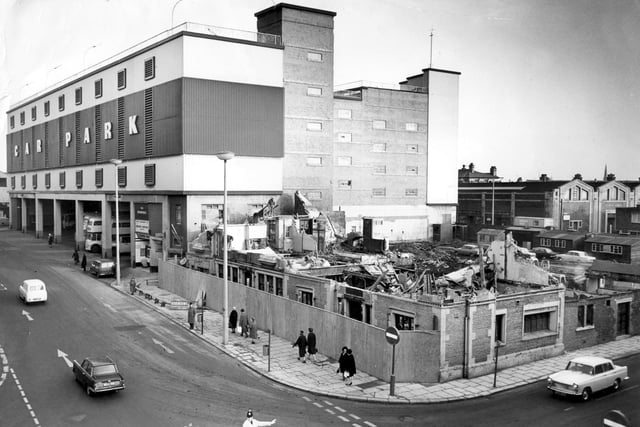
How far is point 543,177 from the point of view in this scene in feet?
317

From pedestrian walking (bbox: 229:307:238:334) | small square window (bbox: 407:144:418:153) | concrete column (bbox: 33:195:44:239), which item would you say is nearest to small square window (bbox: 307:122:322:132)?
small square window (bbox: 407:144:418:153)

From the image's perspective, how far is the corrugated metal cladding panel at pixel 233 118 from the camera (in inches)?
2222

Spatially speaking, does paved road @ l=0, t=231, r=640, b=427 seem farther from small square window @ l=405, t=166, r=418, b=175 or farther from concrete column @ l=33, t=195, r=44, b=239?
concrete column @ l=33, t=195, r=44, b=239

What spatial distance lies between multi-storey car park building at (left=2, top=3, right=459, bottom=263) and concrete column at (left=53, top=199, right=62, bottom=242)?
0.98 ft

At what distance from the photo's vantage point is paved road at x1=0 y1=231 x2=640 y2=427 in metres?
20.6

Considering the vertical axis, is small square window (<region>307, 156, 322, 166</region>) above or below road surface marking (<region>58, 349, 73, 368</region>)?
above

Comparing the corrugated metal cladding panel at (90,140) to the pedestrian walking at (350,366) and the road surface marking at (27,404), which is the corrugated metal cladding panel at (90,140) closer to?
the road surface marking at (27,404)

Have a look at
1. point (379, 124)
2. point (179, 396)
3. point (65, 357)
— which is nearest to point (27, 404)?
point (179, 396)

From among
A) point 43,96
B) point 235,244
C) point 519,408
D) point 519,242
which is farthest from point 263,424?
point 43,96

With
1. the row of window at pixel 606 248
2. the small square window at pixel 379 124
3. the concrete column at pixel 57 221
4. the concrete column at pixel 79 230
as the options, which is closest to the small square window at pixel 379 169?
the small square window at pixel 379 124

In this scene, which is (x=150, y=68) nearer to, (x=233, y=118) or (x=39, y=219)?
(x=233, y=118)

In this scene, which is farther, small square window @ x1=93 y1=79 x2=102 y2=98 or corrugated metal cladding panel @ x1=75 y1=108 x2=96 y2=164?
corrugated metal cladding panel @ x1=75 y1=108 x2=96 y2=164

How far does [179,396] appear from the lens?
2292cm

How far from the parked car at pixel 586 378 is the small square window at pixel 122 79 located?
56.7m
